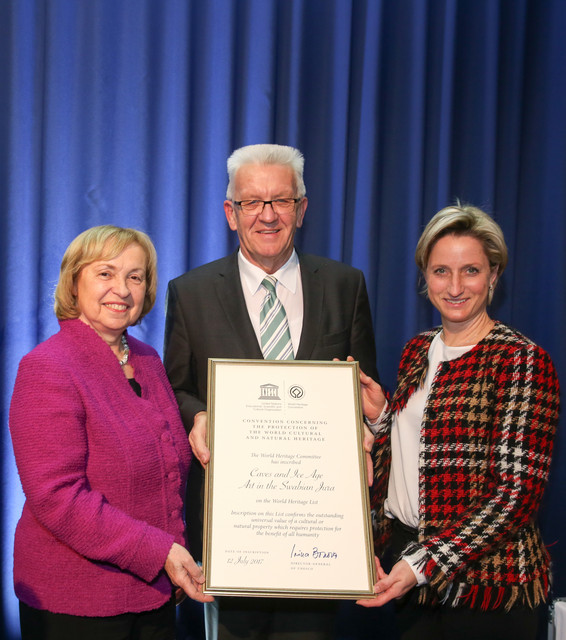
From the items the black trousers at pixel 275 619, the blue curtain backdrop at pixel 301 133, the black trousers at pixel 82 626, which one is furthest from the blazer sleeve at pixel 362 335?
the black trousers at pixel 82 626

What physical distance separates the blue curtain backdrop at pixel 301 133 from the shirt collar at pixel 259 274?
688 mm

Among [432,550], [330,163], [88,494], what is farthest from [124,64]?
[432,550]

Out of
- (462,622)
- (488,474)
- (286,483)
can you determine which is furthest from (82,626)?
(488,474)

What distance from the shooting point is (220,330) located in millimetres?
2092

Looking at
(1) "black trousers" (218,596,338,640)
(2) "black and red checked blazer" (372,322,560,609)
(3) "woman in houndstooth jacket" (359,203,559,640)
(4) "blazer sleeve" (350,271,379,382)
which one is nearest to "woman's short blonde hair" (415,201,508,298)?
(3) "woman in houndstooth jacket" (359,203,559,640)

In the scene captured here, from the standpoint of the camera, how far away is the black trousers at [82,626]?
1.61 metres

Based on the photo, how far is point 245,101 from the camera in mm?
2838

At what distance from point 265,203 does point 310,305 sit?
0.40 m

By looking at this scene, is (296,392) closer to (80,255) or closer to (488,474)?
(488,474)

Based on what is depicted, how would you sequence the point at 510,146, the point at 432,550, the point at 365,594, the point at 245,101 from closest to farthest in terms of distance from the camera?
the point at 365,594
the point at 432,550
the point at 245,101
the point at 510,146

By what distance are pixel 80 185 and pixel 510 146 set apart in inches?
86.1

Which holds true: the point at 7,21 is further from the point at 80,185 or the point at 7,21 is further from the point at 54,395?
the point at 54,395

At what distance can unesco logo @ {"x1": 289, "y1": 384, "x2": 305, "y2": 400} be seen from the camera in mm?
1708

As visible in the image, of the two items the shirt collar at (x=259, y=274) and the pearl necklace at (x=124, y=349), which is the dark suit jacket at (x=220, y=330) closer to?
the shirt collar at (x=259, y=274)
